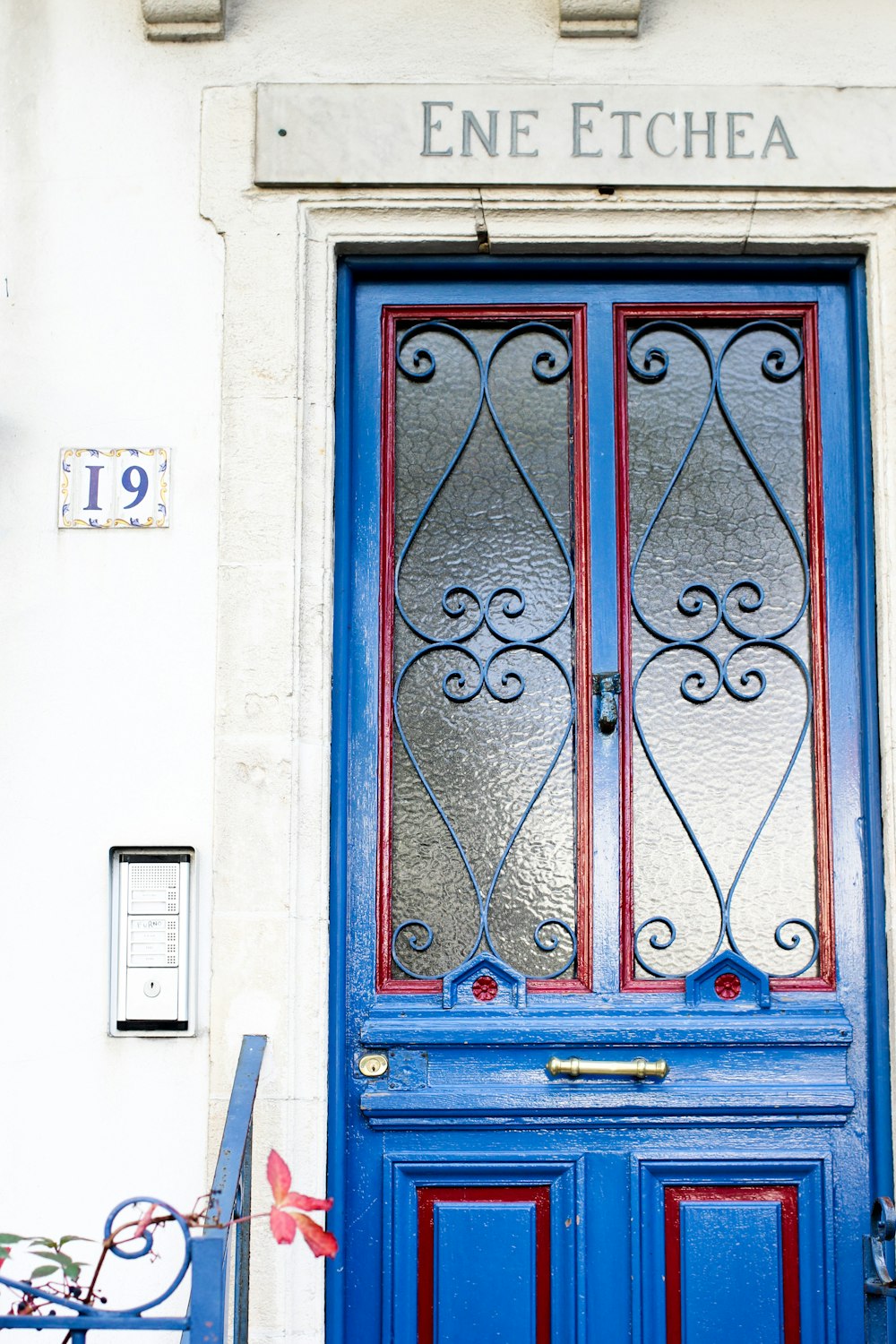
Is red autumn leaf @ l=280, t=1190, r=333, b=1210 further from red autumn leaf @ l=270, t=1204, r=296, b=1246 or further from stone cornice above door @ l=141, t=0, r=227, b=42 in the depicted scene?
stone cornice above door @ l=141, t=0, r=227, b=42

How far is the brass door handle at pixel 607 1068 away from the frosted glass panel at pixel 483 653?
0.68ft

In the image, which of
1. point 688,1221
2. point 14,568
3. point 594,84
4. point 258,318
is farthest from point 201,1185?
point 594,84

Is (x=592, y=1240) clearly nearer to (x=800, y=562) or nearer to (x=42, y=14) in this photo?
(x=800, y=562)

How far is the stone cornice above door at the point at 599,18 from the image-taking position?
3.09 meters

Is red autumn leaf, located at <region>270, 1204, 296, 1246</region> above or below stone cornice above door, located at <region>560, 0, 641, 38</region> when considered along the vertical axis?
below

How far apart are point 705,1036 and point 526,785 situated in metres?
0.68

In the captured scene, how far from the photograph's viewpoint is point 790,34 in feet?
10.4

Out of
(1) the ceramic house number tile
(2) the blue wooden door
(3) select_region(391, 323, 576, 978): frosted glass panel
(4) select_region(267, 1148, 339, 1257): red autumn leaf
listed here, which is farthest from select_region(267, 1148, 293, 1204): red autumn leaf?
(1) the ceramic house number tile

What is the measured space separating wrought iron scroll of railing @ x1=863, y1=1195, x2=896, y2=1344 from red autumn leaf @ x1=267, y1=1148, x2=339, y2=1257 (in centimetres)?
115

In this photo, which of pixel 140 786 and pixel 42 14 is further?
pixel 42 14

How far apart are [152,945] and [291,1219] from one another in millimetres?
903

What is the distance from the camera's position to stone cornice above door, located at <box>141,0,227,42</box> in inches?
123

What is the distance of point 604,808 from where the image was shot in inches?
121

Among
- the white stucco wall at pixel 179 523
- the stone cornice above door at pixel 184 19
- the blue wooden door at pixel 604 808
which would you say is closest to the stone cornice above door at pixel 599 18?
the white stucco wall at pixel 179 523
